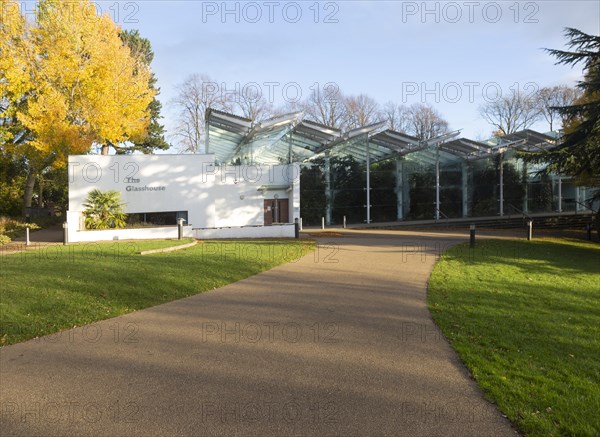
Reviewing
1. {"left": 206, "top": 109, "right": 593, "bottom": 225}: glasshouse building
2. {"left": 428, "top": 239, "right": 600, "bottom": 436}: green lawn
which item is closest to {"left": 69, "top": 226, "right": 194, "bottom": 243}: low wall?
{"left": 206, "top": 109, "right": 593, "bottom": 225}: glasshouse building

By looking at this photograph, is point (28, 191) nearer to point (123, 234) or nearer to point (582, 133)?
point (123, 234)

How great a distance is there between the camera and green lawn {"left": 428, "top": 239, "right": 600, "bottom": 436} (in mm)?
3863

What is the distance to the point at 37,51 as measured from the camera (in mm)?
22750

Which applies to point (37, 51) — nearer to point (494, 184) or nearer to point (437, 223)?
point (437, 223)

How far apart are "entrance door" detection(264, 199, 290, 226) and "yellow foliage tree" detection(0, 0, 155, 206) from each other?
9658 millimetres

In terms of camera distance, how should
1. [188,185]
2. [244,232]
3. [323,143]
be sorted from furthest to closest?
[323,143], [188,185], [244,232]

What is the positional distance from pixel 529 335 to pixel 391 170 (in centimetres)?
2940

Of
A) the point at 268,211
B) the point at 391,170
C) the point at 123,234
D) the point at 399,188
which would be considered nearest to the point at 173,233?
the point at 123,234

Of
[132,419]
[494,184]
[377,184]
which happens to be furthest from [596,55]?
[132,419]

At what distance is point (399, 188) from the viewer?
115 ft

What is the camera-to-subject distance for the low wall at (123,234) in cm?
1944

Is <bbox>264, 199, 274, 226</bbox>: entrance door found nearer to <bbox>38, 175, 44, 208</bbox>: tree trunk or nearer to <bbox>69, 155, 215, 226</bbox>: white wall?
<bbox>69, 155, 215, 226</bbox>: white wall

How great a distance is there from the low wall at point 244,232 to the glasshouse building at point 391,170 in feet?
22.8

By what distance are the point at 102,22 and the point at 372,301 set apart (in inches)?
957
